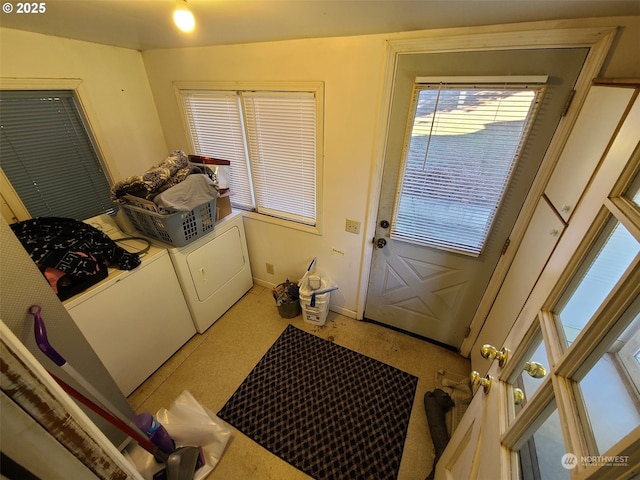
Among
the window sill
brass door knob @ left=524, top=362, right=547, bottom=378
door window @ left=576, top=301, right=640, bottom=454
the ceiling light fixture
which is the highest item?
the ceiling light fixture

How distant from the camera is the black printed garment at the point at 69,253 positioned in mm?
1334

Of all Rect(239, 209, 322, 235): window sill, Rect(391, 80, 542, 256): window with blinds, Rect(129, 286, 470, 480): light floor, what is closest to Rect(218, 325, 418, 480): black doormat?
Rect(129, 286, 470, 480): light floor

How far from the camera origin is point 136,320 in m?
1.70

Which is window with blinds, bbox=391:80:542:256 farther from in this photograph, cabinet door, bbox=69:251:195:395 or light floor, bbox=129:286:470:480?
cabinet door, bbox=69:251:195:395

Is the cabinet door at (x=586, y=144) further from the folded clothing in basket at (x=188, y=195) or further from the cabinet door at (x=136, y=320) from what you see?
the cabinet door at (x=136, y=320)

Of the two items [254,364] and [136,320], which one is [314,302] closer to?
[254,364]

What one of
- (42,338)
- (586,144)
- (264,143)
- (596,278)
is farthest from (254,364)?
(586,144)

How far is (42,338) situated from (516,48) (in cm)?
236

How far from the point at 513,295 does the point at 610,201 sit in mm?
975

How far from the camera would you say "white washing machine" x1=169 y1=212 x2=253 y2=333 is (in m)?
1.96

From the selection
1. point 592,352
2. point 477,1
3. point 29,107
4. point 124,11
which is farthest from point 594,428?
point 29,107

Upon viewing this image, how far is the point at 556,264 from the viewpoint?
86cm

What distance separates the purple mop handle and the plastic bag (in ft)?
2.79

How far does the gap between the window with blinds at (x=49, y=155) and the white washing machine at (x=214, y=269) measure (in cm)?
100
